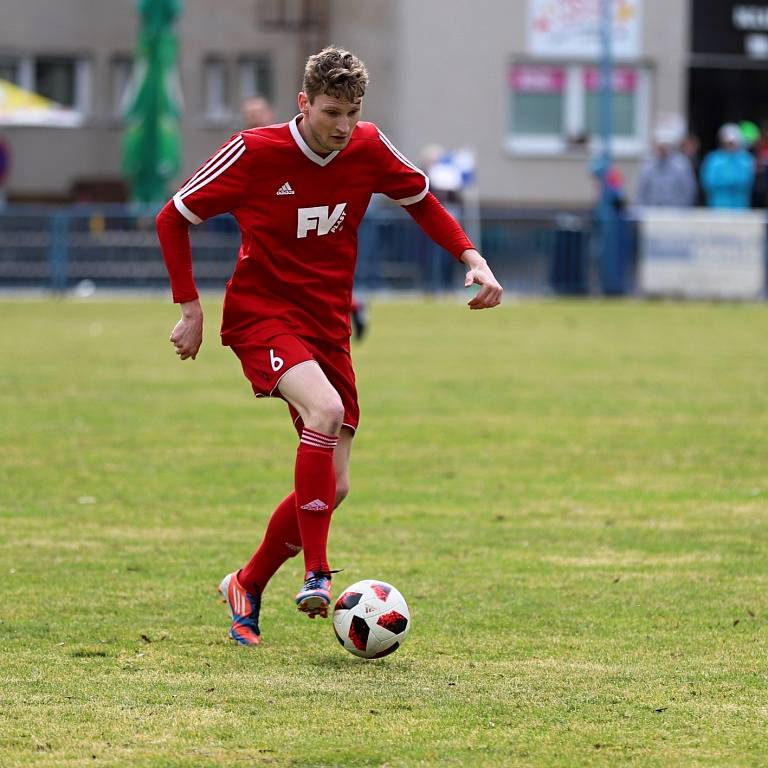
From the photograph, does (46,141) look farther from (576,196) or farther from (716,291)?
(716,291)

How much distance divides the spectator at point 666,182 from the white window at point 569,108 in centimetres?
953

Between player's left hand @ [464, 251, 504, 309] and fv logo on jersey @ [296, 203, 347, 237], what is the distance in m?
0.47

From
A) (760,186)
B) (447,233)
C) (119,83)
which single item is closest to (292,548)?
(447,233)

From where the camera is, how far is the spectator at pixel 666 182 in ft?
86.3

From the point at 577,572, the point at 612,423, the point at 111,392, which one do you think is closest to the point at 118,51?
the point at 111,392

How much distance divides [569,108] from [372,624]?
31518 millimetres

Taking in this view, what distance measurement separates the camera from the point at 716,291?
25766 millimetres

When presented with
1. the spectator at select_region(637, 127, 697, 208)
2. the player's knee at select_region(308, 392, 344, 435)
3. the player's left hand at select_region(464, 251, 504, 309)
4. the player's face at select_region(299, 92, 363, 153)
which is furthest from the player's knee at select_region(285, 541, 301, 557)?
the spectator at select_region(637, 127, 697, 208)

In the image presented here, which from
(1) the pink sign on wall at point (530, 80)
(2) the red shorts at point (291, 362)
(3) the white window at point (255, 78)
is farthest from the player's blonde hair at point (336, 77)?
(3) the white window at point (255, 78)

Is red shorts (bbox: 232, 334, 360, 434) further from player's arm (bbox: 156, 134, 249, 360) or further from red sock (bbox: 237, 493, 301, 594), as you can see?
red sock (bbox: 237, 493, 301, 594)

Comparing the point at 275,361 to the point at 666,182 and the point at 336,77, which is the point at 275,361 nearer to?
the point at 336,77

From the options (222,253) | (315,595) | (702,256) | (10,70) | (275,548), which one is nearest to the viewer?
(315,595)

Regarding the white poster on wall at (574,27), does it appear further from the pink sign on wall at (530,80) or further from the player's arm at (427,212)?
the player's arm at (427,212)

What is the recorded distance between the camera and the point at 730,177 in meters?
26.8
